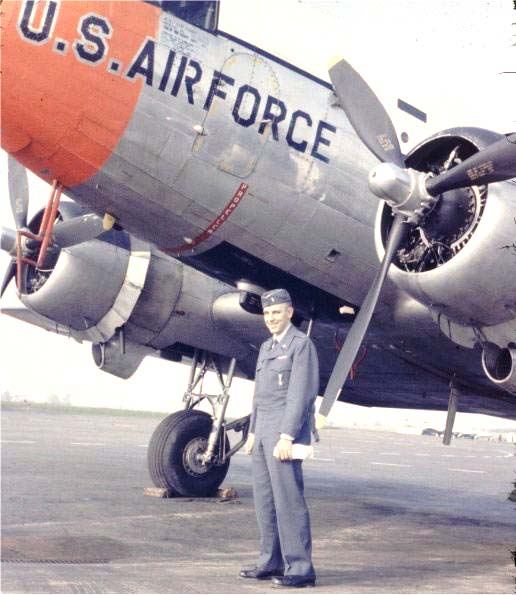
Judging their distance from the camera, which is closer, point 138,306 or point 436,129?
point 436,129

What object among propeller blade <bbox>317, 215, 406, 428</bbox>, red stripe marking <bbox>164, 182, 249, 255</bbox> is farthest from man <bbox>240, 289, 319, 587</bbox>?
red stripe marking <bbox>164, 182, 249, 255</bbox>

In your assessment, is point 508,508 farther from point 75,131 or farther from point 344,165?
point 75,131

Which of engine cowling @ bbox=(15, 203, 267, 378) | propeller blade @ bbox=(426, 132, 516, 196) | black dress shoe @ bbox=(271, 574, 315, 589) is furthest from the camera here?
engine cowling @ bbox=(15, 203, 267, 378)

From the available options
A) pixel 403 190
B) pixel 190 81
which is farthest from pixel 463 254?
pixel 190 81

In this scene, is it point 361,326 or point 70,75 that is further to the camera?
point 361,326

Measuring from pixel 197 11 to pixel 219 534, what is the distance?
475 centimetres

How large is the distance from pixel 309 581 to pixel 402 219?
3236mm

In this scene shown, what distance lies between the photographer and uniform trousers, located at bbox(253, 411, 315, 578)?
5.96 m

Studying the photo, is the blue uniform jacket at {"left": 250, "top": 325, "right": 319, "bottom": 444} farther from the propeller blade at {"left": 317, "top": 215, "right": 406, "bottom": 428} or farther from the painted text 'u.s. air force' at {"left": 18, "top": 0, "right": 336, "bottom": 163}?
the painted text 'u.s. air force' at {"left": 18, "top": 0, "right": 336, "bottom": 163}

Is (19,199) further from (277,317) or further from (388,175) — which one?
(277,317)

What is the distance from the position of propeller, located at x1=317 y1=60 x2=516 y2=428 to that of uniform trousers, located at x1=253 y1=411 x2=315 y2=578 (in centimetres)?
56

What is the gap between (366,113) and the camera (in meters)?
8.38

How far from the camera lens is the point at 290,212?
8562 millimetres

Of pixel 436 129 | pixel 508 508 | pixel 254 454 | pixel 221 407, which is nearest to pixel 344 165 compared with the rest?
pixel 436 129
